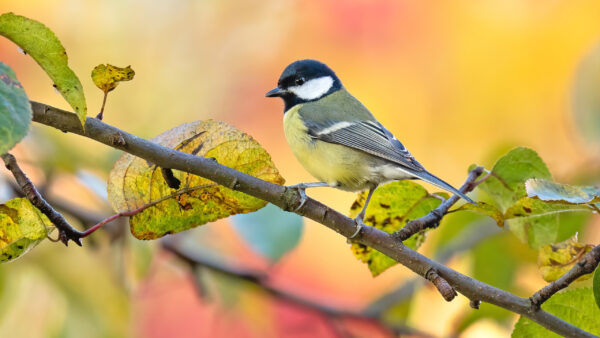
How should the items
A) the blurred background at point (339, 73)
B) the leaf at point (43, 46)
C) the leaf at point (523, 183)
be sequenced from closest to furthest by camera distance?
the leaf at point (43, 46), the leaf at point (523, 183), the blurred background at point (339, 73)

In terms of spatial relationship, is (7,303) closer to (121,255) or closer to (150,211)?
(121,255)

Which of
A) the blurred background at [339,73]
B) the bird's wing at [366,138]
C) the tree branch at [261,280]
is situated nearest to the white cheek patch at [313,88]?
the bird's wing at [366,138]

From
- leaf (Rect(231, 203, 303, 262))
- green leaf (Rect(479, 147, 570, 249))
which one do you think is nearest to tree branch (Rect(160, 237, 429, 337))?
leaf (Rect(231, 203, 303, 262))

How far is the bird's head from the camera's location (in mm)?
1795

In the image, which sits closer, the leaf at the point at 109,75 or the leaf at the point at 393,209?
the leaf at the point at 109,75

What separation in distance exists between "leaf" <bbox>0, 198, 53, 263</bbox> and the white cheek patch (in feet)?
3.65

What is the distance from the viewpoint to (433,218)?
97 centimetres

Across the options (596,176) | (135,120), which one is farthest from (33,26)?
(135,120)

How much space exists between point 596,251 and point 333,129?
2.64ft

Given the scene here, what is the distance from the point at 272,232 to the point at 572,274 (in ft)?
1.96

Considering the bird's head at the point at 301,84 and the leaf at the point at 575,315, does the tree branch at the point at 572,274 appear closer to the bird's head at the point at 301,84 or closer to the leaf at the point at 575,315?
the leaf at the point at 575,315

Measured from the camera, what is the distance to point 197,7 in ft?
8.17

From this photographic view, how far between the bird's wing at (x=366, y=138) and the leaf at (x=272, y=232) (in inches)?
10.9

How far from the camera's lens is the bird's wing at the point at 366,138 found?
1453 mm
